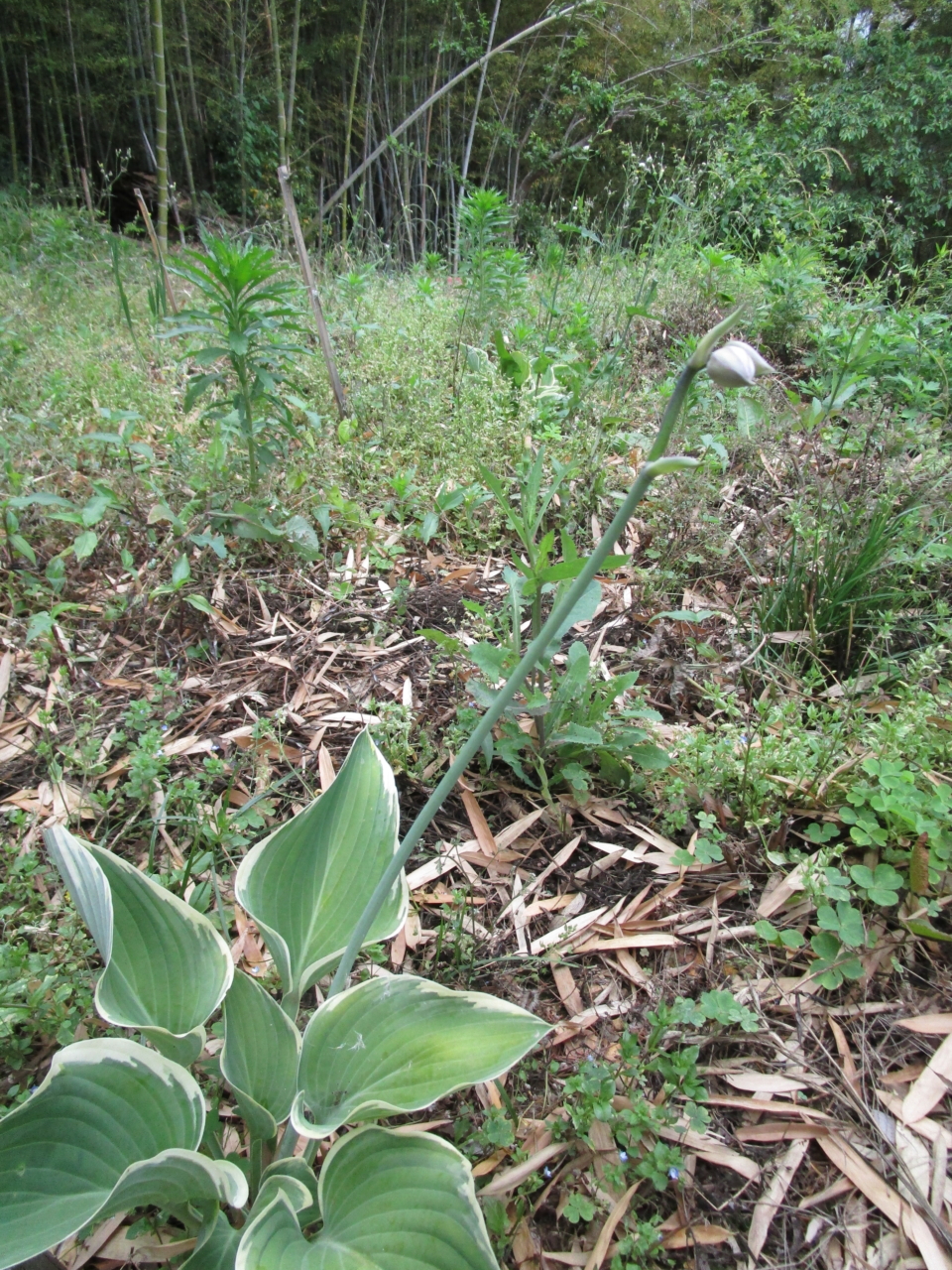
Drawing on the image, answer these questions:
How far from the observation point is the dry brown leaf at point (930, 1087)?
0.90 m

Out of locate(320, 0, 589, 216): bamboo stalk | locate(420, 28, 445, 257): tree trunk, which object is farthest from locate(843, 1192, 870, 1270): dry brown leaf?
locate(420, 28, 445, 257): tree trunk

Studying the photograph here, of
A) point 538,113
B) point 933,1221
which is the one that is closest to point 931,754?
point 933,1221

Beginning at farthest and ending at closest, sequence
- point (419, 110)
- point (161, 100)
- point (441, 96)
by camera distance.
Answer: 1. point (441, 96)
2. point (419, 110)
3. point (161, 100)

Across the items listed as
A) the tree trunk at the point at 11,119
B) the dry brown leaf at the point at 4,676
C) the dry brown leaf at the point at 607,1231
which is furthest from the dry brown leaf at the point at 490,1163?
the tree trunk at the point at 11,119

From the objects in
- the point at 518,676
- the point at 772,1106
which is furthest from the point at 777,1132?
the point at 518,676

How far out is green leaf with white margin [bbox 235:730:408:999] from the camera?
94 centimetres

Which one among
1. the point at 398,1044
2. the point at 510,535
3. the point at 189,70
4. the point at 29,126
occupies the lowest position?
the point at 398,1044

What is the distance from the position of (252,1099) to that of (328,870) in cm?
30

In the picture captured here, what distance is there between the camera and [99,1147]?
2.34 ft

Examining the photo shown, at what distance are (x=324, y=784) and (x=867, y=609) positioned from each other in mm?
1302

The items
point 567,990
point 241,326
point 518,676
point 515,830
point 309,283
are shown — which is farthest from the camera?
point 309,283

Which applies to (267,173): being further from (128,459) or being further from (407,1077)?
(407,1077)

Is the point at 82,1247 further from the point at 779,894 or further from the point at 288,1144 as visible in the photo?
the point at 779,894

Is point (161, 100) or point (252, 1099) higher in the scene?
point (161, 100)
